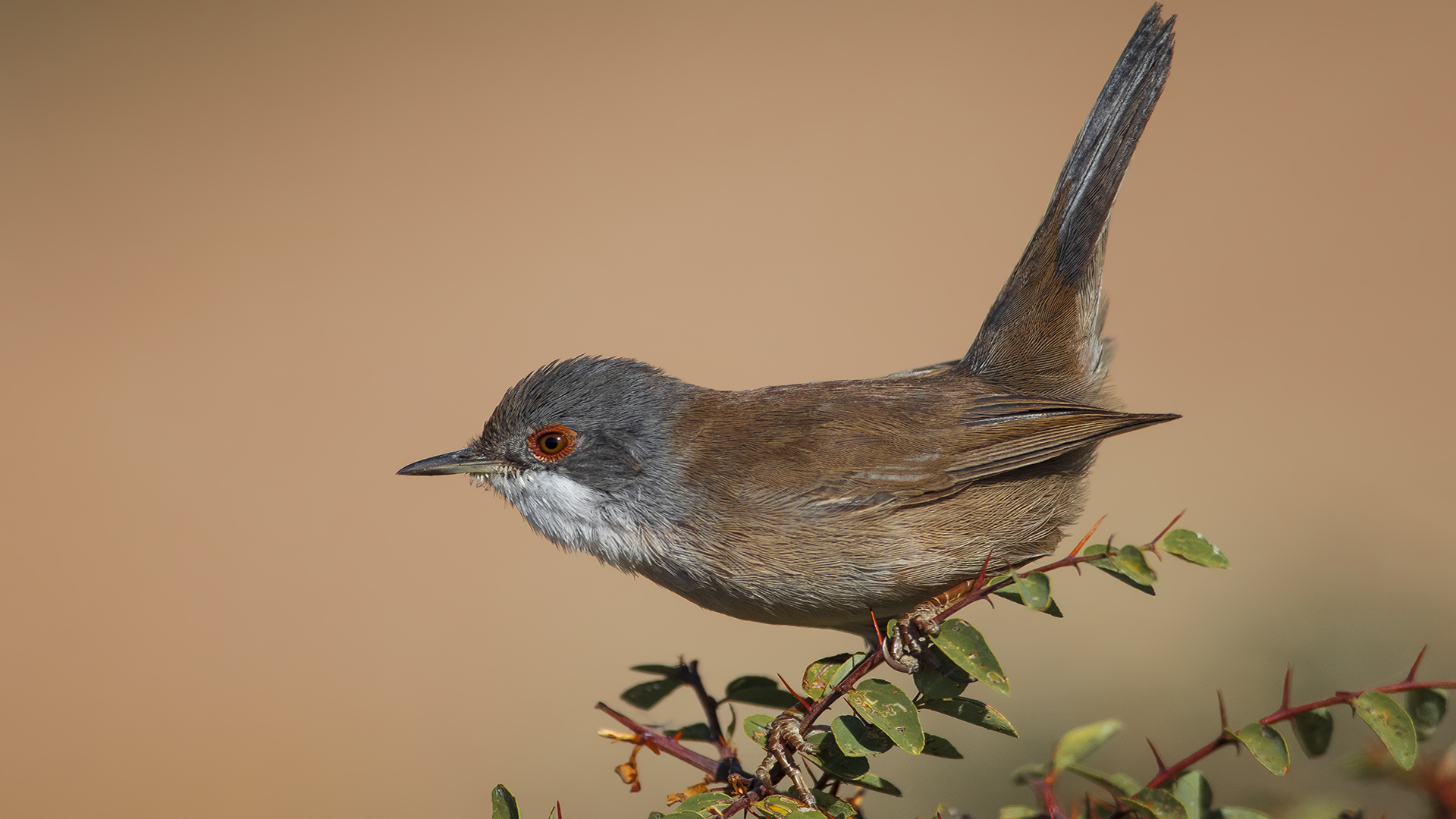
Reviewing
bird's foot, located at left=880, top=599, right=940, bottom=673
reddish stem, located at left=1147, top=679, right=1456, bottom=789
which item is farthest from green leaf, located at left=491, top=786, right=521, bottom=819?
bird's foot, located at left=880, top=599, right=940, bottom=673

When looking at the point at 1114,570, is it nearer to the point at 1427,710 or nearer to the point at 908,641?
the point at 1427,710

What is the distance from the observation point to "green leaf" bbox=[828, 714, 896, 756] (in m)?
1.61

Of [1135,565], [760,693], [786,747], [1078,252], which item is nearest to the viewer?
[1135,565]

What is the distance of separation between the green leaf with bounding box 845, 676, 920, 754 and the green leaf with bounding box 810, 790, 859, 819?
0.13 m

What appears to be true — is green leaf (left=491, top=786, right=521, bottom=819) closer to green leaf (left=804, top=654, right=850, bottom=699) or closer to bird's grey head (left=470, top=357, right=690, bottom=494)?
green leaf (left=804, top=654, right=850, bottom=699)

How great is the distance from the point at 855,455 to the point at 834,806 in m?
1.37

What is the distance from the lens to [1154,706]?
132 inches

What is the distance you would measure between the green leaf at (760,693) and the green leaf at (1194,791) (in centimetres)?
80

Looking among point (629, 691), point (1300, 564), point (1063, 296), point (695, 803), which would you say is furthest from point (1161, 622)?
point (695, 803)

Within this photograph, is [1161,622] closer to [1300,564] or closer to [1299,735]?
[1300,564]

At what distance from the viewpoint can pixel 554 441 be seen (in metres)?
3.13

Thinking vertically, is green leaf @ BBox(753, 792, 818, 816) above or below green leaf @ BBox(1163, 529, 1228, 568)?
below

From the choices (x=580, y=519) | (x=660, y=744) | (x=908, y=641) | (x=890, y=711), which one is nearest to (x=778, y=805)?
(x=890, y=711)

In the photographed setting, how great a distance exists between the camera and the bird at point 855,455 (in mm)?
2713
